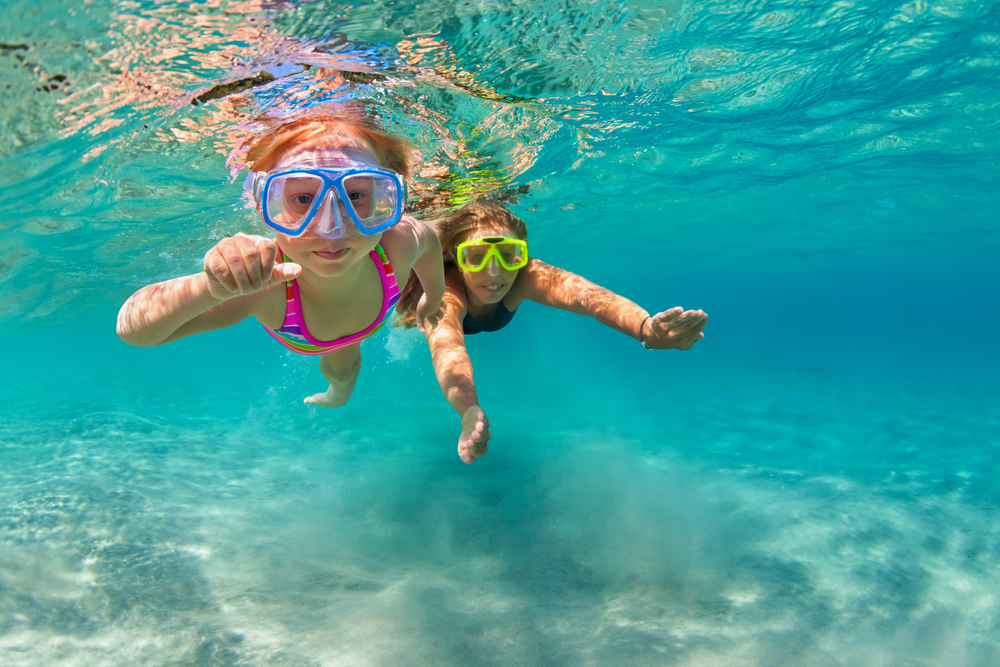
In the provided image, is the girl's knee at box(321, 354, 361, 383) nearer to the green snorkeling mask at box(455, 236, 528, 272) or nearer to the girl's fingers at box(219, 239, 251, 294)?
the green snorkeling mask at box(455, 236, 528, 272)

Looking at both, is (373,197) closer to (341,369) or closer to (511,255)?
(511,255)

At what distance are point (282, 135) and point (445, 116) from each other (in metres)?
2.44

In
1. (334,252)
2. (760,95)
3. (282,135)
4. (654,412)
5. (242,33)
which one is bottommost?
(654,412)

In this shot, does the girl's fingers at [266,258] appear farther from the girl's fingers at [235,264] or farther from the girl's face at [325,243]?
the girl's face at [325,243]

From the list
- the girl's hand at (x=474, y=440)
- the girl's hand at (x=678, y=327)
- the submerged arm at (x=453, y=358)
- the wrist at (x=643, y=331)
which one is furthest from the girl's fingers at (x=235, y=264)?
the wrist at (x=643, y=331)

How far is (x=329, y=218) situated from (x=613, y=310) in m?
3.06

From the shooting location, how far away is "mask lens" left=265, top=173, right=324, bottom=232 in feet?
11.1

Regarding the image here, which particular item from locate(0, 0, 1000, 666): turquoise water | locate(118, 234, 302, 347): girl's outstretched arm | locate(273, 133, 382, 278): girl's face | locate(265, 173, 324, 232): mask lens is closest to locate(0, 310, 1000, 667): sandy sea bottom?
locate(0, 0, 1000, 666): turquoise water

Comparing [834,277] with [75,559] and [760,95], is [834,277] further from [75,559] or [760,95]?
[75,559]

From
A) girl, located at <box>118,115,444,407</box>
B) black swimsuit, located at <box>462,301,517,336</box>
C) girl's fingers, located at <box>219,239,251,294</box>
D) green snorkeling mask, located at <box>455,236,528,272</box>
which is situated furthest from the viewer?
black swimsuit, located at <box>462,301,517,336</box>

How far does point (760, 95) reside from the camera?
981 centimetres

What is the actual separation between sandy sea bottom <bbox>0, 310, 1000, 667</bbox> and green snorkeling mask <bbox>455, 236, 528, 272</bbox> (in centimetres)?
369

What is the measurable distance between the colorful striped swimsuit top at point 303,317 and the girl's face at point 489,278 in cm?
191

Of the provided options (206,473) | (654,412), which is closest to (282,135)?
(206,473)
